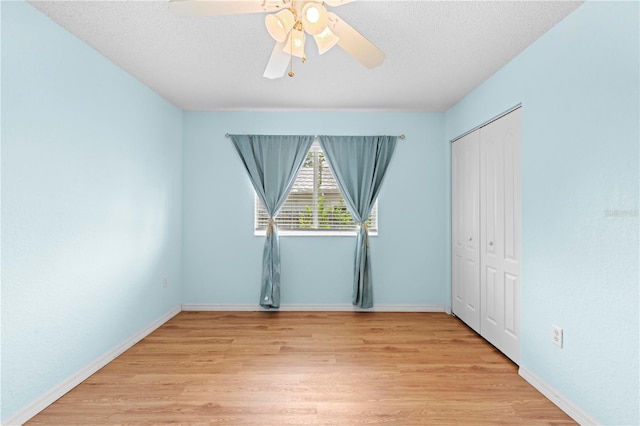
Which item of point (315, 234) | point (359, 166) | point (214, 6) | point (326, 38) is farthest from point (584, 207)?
point (315, 234)

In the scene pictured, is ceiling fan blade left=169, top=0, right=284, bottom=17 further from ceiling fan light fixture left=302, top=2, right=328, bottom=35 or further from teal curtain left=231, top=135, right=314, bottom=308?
teal curtain left=231, top=135, right=314, bottom=308

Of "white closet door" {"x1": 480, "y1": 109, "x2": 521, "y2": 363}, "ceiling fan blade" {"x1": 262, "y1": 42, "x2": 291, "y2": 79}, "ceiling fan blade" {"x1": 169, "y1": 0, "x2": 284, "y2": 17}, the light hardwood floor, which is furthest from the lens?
"white closet door" {"x1": 480, "y1": 109, "x2": 521, "y2": 363}

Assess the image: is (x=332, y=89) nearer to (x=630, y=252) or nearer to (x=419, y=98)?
(x=419, y=98)

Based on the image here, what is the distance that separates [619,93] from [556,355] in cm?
161

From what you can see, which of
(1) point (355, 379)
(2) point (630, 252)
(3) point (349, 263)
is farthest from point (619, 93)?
(3) point (349, 263)

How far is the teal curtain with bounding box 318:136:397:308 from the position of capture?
409cm

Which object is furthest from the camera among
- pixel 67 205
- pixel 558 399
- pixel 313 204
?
pixel 313 204

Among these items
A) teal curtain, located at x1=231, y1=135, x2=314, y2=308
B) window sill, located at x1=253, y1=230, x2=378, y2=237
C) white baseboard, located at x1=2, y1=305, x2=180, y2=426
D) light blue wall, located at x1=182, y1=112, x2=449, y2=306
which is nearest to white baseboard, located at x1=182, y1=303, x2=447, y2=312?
light blue wall, located at x1=182, y1=112, x2=449, y2=306

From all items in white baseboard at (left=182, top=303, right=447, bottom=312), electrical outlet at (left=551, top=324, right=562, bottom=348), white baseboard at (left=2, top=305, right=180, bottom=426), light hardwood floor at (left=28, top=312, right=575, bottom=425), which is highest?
electrical outlet at (left=551, top=324, right=562, bottom=348)

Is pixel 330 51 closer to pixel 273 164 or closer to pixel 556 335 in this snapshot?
pixel 273 164

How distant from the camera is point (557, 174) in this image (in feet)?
7.23

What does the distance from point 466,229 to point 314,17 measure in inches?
112

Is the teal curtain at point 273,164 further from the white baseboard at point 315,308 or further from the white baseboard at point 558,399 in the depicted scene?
the white baseboard at point 558,399

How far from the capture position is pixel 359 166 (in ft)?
13.5
